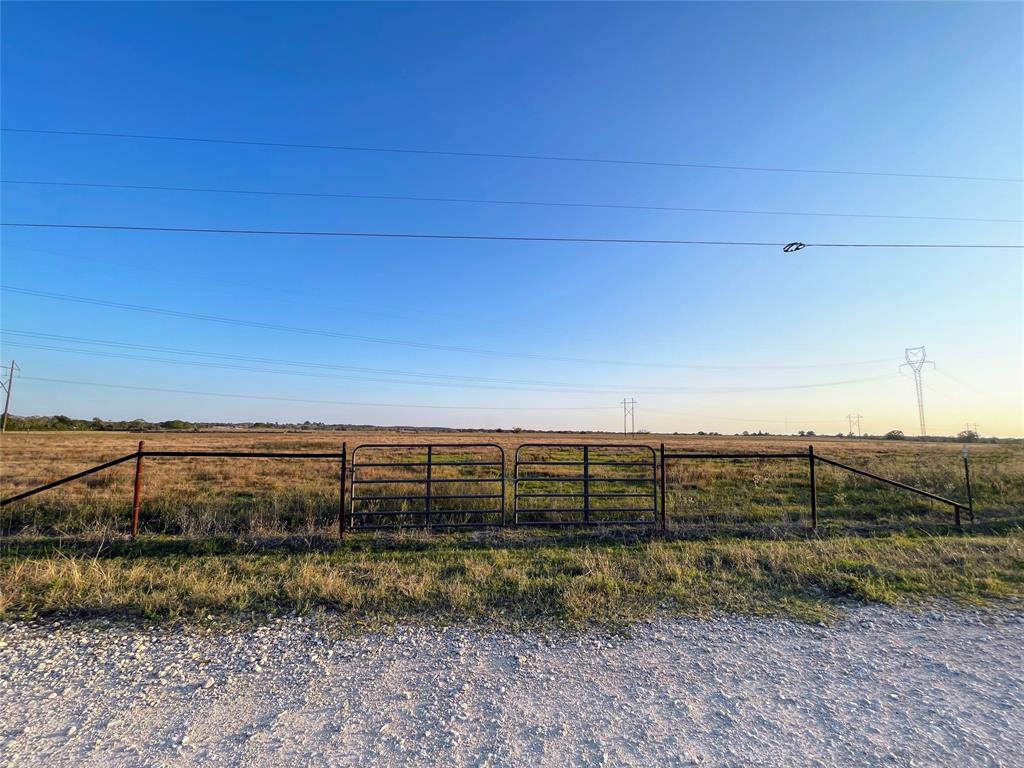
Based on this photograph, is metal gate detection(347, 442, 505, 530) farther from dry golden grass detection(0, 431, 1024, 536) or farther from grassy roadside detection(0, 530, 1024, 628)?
grassy roadside detection(0, 530, 1024, 628)

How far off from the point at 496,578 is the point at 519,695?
2693 millimetres

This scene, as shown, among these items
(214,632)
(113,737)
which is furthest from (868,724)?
(214,632)

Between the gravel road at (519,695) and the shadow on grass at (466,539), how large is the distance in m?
3.07

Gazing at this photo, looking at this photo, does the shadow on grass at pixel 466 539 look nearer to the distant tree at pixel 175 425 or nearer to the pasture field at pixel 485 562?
the pasture field at pixel 485 562

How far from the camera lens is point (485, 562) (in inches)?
280

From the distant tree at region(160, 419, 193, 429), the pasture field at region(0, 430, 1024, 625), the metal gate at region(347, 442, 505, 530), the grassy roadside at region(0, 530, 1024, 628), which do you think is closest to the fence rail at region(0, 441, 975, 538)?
the metal gate at region(347, 442, 505, 530)

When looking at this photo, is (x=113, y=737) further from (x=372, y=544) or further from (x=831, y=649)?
(x=831, y=649)

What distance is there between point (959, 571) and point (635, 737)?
6534 millimetres

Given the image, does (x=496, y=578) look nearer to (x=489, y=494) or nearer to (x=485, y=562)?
(x=485, y=562)

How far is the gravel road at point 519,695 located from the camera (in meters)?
3.05

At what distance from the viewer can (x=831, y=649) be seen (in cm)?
452

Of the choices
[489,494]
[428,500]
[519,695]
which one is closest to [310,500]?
[428,500]

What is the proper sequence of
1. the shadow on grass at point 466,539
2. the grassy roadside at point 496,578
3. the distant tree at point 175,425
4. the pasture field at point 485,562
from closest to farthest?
the grassy roadside at point 496,578
the pasture field at point 485,562
the shadow on grass at point 466,539
the distant tree at point 175,425

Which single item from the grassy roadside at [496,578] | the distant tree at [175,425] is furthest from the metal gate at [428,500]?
the distant tree at [175,425]
